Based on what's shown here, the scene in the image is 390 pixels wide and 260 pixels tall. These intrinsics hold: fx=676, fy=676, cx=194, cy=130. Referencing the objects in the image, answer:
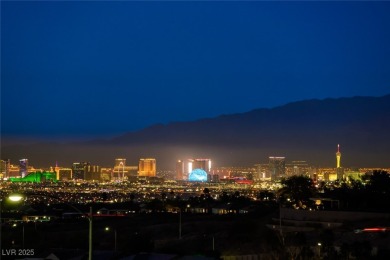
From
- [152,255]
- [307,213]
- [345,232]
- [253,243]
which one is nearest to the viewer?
[152,255]

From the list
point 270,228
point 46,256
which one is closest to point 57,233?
point 270,228

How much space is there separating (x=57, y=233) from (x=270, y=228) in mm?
20462

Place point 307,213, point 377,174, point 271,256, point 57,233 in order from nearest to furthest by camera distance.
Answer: point 271,256, point 307,213, point 57,233, point 377,174

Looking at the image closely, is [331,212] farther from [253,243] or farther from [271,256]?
[271,256]

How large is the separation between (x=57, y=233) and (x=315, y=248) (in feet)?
93.8

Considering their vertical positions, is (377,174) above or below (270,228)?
above

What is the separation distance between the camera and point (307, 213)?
49250mm

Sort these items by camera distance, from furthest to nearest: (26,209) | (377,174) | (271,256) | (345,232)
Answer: (26,209) < (377,174) < (345,232) < (271,256)

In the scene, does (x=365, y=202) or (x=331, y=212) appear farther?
(x=365, y=202)

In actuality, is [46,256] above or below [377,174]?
below

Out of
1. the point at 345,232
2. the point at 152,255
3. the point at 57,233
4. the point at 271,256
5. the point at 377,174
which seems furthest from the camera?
the point at 377,174

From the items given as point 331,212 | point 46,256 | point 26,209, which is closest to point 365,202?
point 331,212

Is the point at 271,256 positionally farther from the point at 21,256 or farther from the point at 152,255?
the point at 21,256

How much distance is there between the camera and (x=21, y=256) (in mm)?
34281
